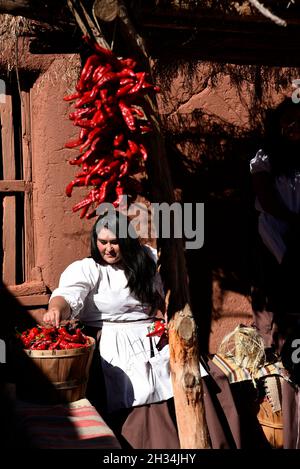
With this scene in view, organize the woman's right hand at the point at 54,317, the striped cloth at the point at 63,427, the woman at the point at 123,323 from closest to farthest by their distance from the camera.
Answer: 1. the striped cloth at the point at 63,427
2. the woman's right hand at the point at 54,317
3. the woman at the point at 123,323

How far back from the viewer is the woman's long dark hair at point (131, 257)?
4.37 metres

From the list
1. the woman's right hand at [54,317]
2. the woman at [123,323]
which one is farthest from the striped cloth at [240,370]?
the woman's right hand at [54,317]

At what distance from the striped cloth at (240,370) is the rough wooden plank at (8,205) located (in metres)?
1.51

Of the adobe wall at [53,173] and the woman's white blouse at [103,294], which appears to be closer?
the woman's white blouse at [103,294]

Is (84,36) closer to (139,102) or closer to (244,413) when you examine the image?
(139,102)

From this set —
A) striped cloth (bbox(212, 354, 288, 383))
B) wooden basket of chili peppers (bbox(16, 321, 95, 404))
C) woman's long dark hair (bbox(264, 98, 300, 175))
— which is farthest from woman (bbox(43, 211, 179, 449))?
woman's long dark hair (bbox(264, 98, 300, 175))

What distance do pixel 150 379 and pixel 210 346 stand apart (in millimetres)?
1148

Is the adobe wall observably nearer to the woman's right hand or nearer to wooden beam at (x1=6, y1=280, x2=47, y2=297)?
wooden beam at (x1=6, y1=280, x2=47, y2=297)

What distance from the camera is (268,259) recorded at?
4.71 metres

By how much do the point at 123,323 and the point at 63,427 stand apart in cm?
95

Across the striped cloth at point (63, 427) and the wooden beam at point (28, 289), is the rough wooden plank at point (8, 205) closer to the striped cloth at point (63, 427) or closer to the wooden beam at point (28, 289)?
the wooden beam at point (28, 289)

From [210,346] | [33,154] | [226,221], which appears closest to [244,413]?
[210,346]

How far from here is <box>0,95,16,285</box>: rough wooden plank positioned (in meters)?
4.69
